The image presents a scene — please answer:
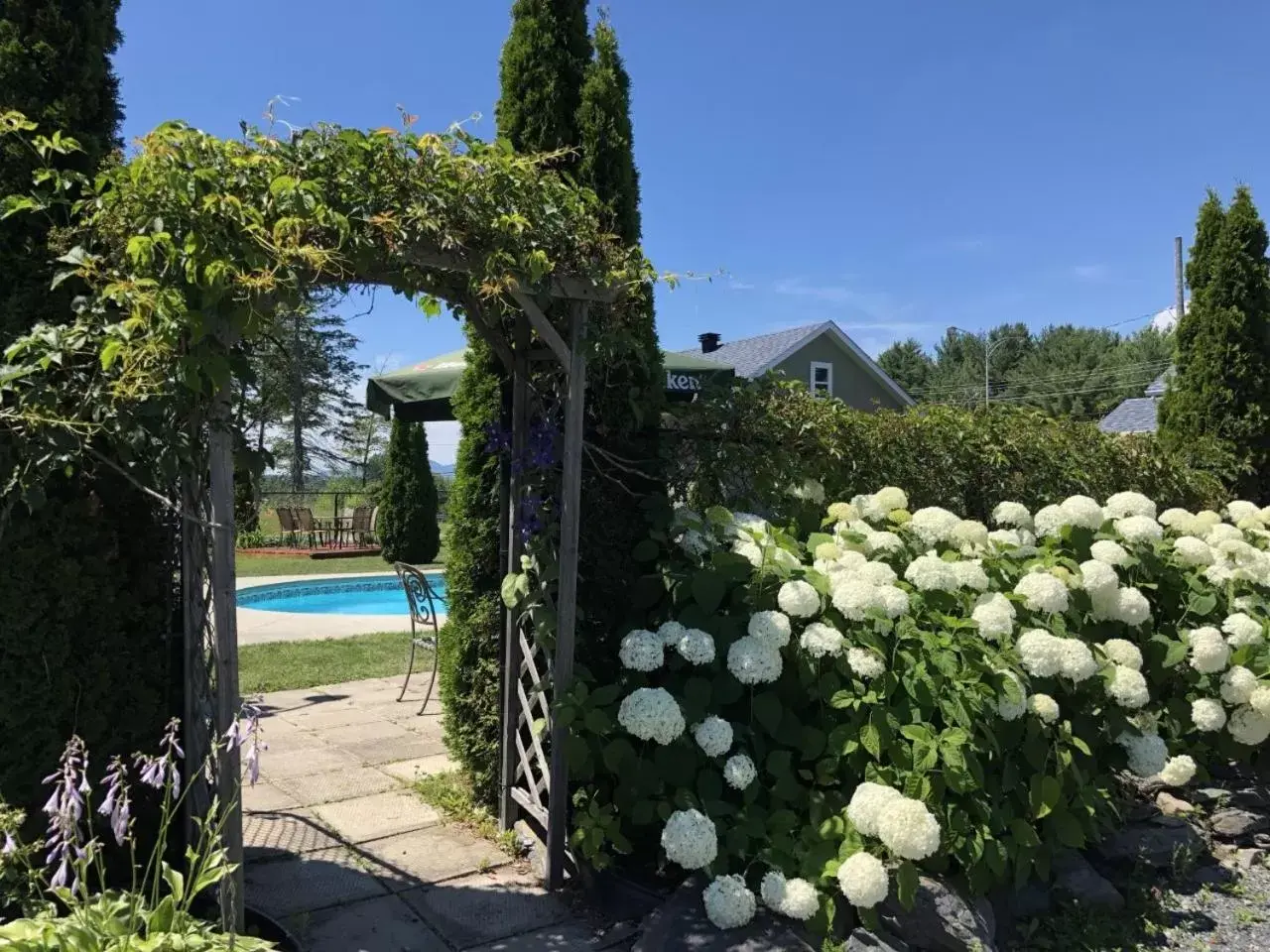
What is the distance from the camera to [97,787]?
8.55 feet

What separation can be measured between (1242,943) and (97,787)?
144 inches

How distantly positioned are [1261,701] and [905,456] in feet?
5.98

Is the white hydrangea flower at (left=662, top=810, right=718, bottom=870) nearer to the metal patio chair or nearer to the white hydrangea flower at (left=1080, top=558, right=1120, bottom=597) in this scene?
the white hydrangea flower at (left=1080, top=558, right=1120, bottom=597)

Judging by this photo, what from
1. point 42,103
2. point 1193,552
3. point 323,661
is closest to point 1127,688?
point 1193,552

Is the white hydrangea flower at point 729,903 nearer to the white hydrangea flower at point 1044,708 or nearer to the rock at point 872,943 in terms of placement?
the rock at point 872,943

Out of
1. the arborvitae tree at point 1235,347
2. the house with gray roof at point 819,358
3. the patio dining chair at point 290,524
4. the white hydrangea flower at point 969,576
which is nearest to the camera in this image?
the white hydrangea flower at point 969,576

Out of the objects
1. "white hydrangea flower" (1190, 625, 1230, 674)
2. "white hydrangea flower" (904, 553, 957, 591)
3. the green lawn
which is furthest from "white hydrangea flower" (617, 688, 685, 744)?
the green lawn

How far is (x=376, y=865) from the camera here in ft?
10.6

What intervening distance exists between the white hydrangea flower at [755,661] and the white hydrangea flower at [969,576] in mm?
758

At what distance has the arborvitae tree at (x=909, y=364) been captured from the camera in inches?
2245

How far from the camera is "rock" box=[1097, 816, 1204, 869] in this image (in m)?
3.34

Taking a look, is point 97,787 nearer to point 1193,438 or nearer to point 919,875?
point 919,875

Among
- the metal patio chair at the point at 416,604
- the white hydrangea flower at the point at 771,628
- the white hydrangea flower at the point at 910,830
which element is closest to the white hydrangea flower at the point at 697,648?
the white hydrangea flower at the point at 771,628

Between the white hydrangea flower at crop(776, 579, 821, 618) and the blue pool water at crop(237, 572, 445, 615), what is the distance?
30.1 ft
